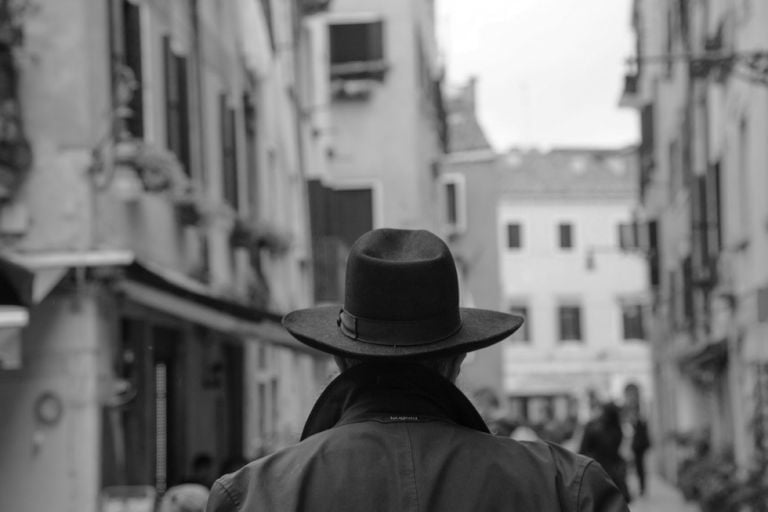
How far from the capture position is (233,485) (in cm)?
332

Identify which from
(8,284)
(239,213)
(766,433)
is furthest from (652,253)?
(8,284)

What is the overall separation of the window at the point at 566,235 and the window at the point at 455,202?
13868 millimetres

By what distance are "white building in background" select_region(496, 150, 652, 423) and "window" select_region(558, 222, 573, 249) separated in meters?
0.03

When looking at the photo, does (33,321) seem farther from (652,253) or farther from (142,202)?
(652,253)

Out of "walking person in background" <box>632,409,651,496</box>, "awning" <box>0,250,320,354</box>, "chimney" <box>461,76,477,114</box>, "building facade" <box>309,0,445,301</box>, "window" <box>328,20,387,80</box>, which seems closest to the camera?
"awning" <box>0,250,320,354</box>

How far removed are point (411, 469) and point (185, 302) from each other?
32.9 ft

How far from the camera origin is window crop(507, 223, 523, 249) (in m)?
60.3

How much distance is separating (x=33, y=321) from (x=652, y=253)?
71.4 feet

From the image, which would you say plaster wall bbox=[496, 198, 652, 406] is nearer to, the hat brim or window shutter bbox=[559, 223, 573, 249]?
window shutter bbox=[559, 223, 573, 249]

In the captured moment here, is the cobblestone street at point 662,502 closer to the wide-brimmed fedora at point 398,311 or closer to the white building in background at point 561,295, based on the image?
the wide-brimmed fedora at point 398,311

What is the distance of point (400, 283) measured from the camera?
3.48 metres

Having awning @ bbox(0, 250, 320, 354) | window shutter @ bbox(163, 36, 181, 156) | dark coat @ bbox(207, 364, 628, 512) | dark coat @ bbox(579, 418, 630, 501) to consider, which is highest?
window shutter @ bbox(163, 36, 181, 156)

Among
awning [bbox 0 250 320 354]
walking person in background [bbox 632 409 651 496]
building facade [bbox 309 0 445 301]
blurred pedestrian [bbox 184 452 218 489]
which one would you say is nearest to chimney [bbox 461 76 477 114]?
building facade [bbox 309 0 445 301]

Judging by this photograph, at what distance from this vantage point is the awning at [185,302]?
1266 centimetres
